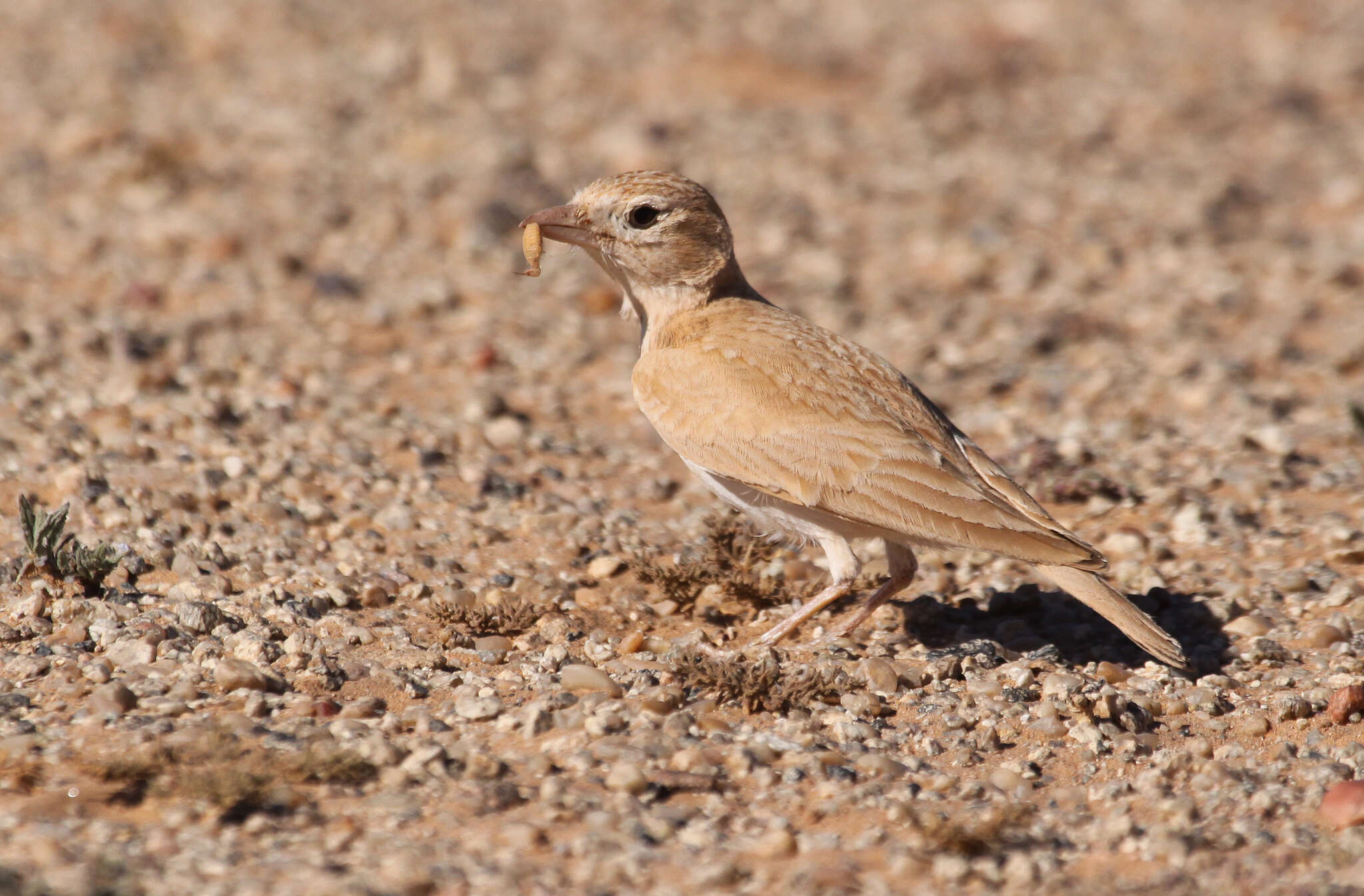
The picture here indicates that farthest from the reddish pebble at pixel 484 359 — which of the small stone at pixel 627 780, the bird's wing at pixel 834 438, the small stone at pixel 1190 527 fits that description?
the small stone at pixel 627 780

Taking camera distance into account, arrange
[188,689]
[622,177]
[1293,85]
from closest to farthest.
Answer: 1. [188,689]
2. [622,177]
3. [1293,85]

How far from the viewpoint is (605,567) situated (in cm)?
605

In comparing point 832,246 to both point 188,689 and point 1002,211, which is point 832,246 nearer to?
point 1002,211

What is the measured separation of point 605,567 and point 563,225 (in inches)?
57.3

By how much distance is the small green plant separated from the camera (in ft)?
17.4

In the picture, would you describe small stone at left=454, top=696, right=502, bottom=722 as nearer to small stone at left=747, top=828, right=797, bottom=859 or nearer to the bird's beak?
small stone at left=747, top=828, right=797, bottom=859

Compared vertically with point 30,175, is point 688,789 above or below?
below

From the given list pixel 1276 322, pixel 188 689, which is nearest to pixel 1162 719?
pixel 188 689

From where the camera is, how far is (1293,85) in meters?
13.2

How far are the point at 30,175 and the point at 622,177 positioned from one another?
6.30m

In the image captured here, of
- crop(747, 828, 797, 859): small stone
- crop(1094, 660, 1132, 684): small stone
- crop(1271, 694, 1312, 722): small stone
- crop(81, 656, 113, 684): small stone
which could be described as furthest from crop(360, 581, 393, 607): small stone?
crop(1271, 694, 1312, 722): small stone

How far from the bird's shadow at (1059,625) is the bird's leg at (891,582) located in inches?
8.6

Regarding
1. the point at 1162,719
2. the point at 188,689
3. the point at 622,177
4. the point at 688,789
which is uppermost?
the point at 622,177

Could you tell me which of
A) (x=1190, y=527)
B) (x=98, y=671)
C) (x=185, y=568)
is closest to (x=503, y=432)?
(x=185, y=568)
